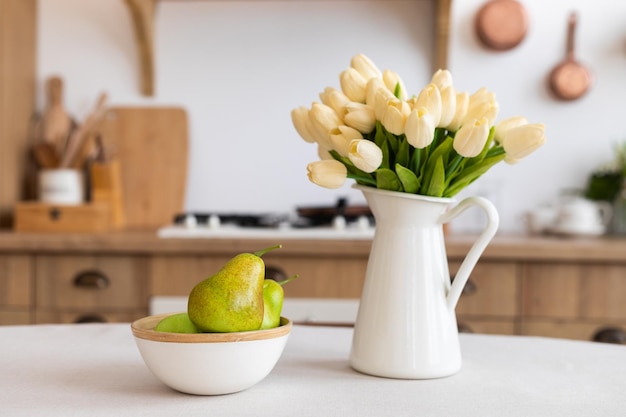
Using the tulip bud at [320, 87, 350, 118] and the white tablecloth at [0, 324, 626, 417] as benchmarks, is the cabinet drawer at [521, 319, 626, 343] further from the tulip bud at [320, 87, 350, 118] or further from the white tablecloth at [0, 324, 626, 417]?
the tulip bud at [320, 87, 350, 118]

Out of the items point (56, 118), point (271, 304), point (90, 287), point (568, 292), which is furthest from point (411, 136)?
point (56, 118)

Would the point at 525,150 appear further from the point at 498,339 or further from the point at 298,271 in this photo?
the point at 298,271

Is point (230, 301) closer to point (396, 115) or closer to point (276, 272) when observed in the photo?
point (396, 115)

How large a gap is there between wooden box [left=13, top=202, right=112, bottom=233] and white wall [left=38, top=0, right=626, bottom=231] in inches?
17.0

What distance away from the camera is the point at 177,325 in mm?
840

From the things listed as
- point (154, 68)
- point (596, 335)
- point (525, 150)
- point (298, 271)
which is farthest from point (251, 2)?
point (525, 150)

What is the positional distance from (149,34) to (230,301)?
6.35 ft

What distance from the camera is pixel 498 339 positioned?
1.19 metres

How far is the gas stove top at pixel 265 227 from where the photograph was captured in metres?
2.12

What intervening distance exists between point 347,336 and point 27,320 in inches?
50.4

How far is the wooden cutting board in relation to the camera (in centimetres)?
261

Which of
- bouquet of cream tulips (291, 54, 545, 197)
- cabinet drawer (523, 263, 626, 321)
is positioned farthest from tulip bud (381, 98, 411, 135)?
cabinet drawer (523, 263, 626, 321)

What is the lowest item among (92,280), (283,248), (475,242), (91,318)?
(91,318)

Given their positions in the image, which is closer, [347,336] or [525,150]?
[525,150]
